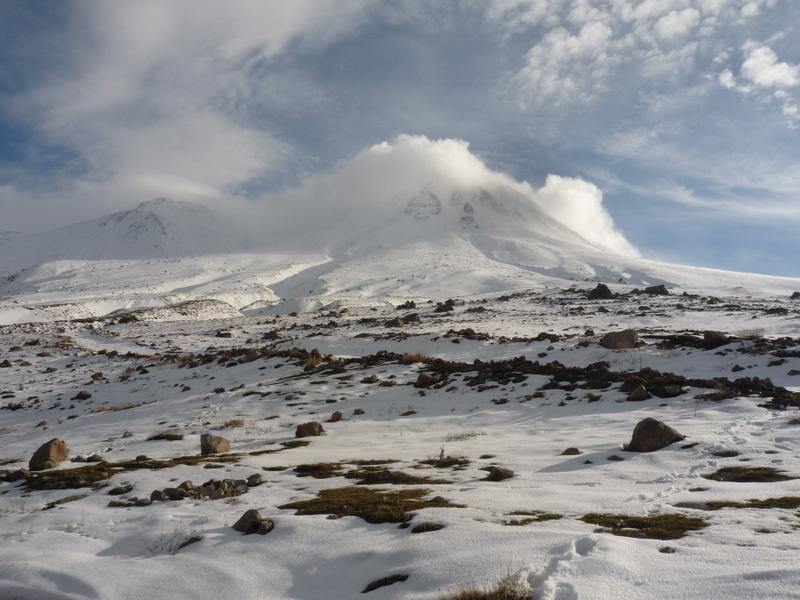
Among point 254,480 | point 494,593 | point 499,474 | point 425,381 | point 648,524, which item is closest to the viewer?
point 494,593

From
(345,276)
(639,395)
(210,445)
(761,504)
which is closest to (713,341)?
(639,395)

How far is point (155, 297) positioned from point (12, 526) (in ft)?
323

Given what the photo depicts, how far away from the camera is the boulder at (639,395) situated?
1285 centimetres

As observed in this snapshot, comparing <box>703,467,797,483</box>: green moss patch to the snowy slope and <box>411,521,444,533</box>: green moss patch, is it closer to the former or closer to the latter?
<box>411,521,444,533</box>: green moss patch

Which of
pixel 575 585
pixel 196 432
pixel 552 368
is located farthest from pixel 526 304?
pixel 575 585

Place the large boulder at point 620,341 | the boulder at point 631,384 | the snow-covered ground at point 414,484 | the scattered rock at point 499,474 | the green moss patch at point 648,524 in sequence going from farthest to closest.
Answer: the large boulder at point 620,341, the boulder at point 631,384, the scattered rock at point 499,474, the green moss patch at point 648,524, the snow-covered ground at point 414,484

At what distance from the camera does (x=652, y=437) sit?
28.7 ft

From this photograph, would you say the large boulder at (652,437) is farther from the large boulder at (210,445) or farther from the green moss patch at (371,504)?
the large boulder at (210,445)

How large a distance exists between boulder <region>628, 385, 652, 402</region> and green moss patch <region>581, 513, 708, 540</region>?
776 centimetres

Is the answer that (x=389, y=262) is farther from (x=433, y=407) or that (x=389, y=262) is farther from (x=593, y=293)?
(x=433, y=407)

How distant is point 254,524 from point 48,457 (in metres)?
7.40

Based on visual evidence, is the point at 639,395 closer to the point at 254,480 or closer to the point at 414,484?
the point at 414,484

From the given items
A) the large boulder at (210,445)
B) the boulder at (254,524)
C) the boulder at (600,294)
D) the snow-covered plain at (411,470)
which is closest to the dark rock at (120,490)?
the snow-covered plain at (411,470)

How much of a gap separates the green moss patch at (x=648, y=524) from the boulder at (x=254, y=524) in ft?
11.4
